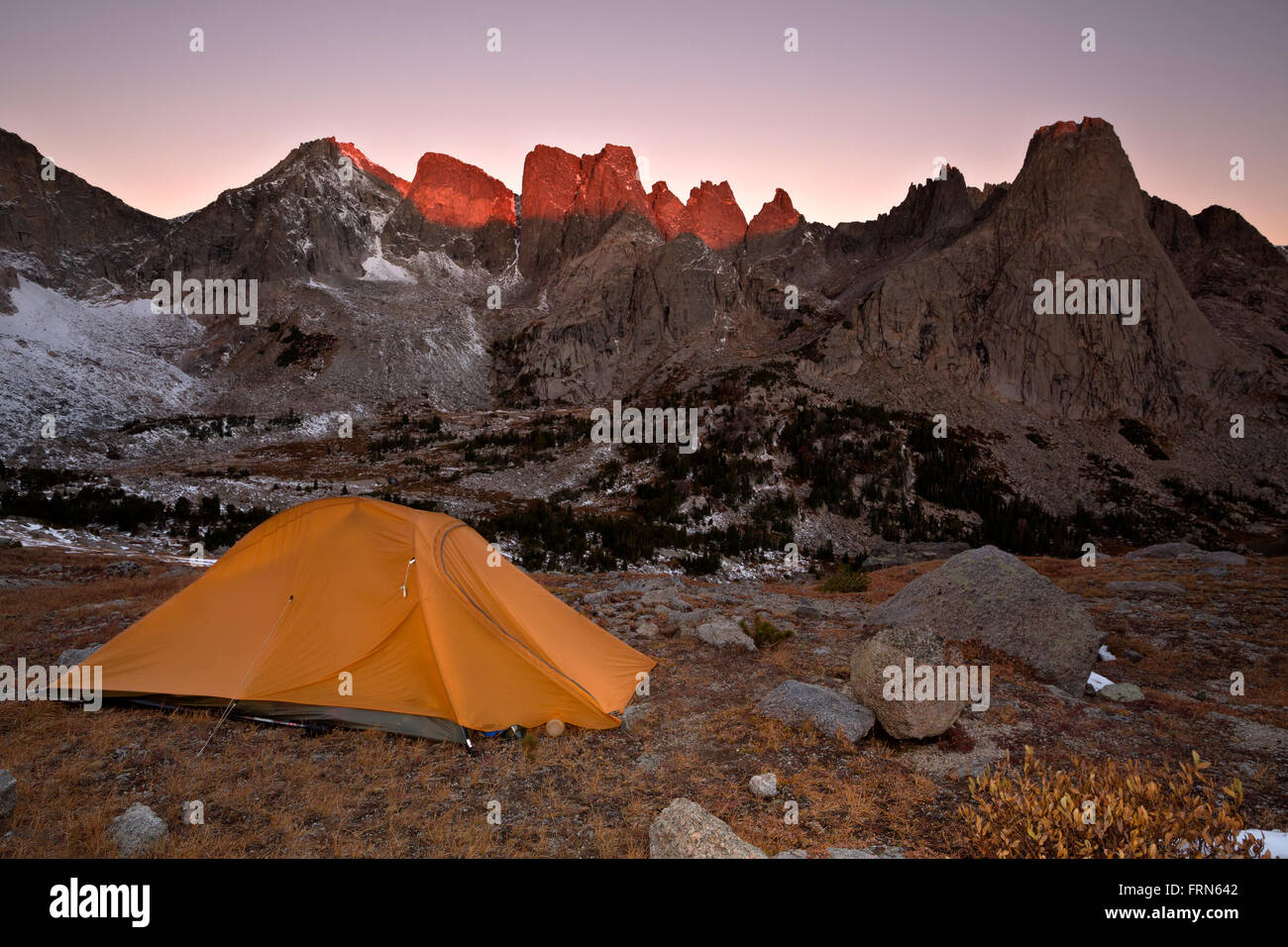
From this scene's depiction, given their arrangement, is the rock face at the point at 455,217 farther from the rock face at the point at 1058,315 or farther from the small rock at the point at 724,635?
the small rock at the point at 724,635

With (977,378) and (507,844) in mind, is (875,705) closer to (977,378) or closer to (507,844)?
(507,844)

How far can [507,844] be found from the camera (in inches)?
209

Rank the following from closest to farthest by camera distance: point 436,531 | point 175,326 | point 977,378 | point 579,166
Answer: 1. point 436,531
2. point 977,378
3. point 175,326
4. point 579,166

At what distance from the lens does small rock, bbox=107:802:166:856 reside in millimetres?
5039

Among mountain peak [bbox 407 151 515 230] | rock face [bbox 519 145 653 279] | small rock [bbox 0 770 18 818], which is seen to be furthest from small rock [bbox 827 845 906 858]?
mountain peak [bbox 407 151 515 230]

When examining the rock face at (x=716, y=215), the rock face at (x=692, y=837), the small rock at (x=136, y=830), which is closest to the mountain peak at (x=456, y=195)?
the rock face at (x=716, y=215)

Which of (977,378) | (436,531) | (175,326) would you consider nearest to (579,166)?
(175,326)

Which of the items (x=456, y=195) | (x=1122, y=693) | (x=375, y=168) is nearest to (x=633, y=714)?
(x=1122, y=693)

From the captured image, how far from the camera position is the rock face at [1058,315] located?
7262cm

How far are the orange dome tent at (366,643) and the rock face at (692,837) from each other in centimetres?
301

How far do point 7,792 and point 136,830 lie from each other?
4.21ft

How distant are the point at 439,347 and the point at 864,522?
69026 millimetres

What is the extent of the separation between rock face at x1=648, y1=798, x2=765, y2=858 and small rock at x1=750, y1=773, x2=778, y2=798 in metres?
1.40

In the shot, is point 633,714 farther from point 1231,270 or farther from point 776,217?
point 776,217
